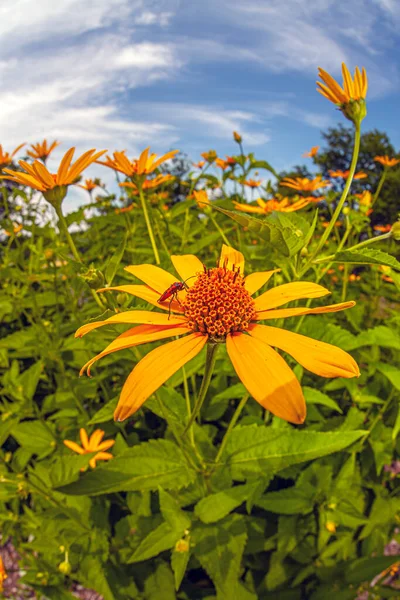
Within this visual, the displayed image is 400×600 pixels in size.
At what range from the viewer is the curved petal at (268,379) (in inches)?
29.3

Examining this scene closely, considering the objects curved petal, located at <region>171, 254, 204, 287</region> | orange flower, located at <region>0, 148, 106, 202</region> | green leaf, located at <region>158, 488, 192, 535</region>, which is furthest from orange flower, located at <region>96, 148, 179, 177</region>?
green leaf, located at <region>158, 488, 192, 535</region>

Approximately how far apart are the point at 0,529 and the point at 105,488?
1595 millimetres

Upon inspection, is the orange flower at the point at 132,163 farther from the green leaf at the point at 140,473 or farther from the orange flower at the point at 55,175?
the green leaf at the point at 140,473

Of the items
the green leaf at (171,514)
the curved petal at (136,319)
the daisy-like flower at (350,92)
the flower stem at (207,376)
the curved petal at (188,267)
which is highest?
the daisy-like flower at (350,92)

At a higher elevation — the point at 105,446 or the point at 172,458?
the point at 172,458

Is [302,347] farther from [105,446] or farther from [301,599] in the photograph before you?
[301,599]

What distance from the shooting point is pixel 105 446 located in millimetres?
1985

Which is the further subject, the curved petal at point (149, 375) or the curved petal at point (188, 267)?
the curved petal at point (188, 267)

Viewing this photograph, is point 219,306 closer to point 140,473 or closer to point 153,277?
point 153,277

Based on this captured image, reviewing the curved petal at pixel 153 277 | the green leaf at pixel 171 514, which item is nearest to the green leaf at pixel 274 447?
the green leaf at pixel 171 514

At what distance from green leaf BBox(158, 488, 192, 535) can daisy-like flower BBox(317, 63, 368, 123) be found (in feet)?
4.17

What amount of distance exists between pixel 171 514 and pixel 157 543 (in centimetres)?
13

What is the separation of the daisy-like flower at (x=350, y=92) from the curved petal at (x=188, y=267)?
666mm

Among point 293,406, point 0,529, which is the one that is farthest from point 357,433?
point 0,529
